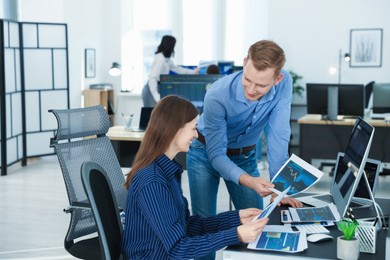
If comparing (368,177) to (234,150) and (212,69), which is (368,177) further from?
(212,69)

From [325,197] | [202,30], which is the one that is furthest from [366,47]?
[325,197]

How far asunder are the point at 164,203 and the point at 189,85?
3002 mm

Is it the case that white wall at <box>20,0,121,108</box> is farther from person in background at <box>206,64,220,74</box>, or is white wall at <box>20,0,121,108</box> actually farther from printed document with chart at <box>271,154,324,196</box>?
printed document with chart at <box>271,154,324,196</box>

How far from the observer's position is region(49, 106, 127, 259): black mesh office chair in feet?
9.62

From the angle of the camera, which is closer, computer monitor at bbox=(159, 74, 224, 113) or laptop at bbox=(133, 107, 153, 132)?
computer monitor at bbox=(159, 74, 224, 113)

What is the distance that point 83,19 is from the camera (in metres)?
9.30

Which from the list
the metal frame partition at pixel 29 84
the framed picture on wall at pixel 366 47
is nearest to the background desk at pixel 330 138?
the framed picture on wall at pixel 366 47

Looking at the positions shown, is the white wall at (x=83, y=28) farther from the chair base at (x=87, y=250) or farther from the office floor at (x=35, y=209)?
the chair base at (x=87, y=250)

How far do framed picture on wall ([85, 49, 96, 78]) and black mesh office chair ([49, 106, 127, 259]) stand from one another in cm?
613

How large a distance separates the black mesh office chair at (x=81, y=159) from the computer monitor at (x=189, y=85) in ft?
5.27

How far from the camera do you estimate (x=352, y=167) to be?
255 centimetres

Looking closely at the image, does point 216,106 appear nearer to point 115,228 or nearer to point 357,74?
point 115,228

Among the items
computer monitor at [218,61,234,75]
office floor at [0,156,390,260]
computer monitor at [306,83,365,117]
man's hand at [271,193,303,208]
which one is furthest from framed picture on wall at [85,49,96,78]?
man's hand at [271,193,303,208]

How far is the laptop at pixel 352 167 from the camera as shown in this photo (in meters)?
2.36
